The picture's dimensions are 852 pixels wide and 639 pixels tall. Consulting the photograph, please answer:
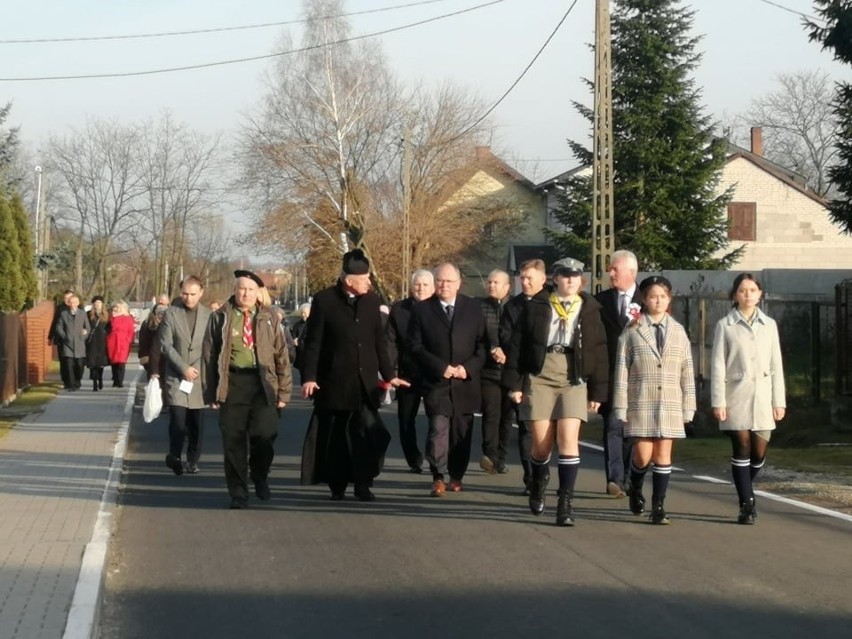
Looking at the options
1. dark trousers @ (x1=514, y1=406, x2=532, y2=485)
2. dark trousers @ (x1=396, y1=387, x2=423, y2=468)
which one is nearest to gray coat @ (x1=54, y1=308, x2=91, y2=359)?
dark trousers @ (x1=396, y1=387, x2=423, y2=468)

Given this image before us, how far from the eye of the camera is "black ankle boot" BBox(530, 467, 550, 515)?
1028cm

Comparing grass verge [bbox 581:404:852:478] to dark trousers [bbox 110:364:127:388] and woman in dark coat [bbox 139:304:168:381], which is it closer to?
woman in dark coat [bbox 139:304:168:381]

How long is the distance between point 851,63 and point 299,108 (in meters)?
35.2

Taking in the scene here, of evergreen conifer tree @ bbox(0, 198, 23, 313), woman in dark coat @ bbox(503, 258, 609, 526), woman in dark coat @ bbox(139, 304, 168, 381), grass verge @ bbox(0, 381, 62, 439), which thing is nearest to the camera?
woman in dark coat @ bbox(503, 258, 609, 526)

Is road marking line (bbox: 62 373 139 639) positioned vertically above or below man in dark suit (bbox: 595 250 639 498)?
below

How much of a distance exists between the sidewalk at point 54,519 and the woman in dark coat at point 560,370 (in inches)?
123

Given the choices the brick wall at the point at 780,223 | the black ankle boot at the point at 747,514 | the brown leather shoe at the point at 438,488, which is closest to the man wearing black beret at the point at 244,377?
the brown leather shoe at the point at 438,488

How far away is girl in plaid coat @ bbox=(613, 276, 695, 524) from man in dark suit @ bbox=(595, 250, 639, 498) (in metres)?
0.97

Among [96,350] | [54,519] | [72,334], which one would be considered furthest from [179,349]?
[96,350]

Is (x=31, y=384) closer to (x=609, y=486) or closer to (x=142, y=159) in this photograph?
(x=609, y=486)

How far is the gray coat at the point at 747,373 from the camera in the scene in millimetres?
9922

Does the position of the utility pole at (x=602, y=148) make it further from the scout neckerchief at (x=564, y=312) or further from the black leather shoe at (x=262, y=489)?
the scout neckerchief at (x=564, y=312)

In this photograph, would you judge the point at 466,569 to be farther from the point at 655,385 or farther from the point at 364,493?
the point at 364,493

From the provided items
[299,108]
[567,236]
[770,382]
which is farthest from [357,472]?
[299,108]
